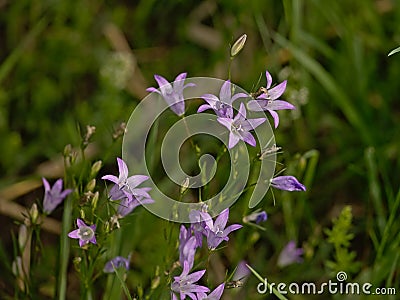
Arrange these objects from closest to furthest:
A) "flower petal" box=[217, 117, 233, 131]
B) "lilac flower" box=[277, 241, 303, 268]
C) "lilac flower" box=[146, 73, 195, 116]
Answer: "flower petal" box=[217, 117, 233, 131]
"lilac flower" box=[146, 73, 195, 116]
"lilac flower" box=[277, 241, 303, 268]

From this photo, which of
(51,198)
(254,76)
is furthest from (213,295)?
(254,76)

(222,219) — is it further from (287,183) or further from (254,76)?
(254,76)

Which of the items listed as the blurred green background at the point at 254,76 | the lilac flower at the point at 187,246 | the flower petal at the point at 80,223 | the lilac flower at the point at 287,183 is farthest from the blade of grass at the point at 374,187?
the flower petal at the point at 80,223

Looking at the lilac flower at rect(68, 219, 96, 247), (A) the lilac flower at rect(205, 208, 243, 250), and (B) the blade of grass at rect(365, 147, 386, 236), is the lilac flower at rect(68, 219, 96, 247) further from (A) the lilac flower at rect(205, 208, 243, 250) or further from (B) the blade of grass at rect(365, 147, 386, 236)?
(B) the blade of grass at rect(365, 147, 386, 236)

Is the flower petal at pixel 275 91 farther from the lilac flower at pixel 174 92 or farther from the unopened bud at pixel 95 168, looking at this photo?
the unopened bud at pixel 95 168

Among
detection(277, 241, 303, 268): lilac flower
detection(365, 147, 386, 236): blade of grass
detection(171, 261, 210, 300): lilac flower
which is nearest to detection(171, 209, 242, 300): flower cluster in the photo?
detection(171, 261, 210, 300): lilac flower

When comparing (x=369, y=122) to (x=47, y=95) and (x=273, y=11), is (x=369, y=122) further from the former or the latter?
(x=47, y=95)
